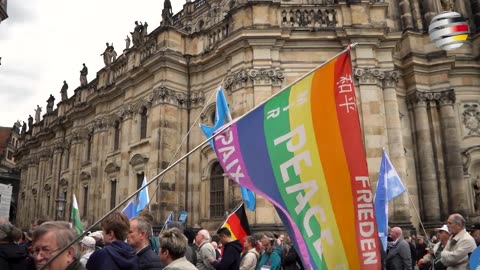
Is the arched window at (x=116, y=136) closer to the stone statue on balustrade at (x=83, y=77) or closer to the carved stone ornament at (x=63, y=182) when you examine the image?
the carved stone ornament at (x=63, y=182)

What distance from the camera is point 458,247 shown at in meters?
6.10

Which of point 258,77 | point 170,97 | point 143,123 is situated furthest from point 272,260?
point 143,123

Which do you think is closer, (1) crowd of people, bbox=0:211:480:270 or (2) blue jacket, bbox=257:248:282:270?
(1) crowd of people, bbox=0:211:480:270

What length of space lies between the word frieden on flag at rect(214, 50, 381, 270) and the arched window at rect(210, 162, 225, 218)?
12866 millimetres

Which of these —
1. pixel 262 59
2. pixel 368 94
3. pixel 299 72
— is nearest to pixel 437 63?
pixel 368 94

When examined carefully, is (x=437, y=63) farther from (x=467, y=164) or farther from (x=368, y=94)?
(x=368, y=94)

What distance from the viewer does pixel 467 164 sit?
2047 centimetres

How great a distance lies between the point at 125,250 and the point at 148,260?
0.51 m

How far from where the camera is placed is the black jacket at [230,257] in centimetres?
618

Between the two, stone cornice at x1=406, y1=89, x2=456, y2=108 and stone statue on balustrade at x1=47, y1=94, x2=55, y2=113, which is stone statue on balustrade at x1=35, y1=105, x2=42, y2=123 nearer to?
stone statue on balustrade at x1=47, y1=94, x2=55, y2=113

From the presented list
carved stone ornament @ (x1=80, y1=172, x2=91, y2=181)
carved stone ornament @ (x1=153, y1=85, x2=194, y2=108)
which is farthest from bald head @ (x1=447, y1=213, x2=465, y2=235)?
carved stone ornament @ (x1=80, y1=172, x2=91, y2=181)

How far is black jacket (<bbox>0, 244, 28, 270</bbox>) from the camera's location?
454 cm

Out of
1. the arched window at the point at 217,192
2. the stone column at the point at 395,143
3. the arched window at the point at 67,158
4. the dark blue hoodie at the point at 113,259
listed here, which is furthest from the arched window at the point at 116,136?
the dark blue hoodie at the point at 113,259

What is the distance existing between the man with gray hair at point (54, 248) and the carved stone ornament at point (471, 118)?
21980 mm
